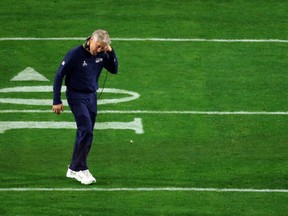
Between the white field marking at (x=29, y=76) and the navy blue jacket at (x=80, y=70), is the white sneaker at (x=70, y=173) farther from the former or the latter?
the white field marking at (x=29, y=76)

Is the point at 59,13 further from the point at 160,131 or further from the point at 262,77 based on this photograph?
the point at 160,131

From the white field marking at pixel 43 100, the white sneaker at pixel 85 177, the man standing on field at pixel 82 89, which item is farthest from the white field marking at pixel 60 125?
the white sneaker at pixel 85 177

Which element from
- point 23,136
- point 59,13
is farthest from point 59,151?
point 59,13

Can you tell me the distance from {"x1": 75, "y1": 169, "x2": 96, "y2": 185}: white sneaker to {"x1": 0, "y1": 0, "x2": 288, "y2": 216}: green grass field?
9 cm

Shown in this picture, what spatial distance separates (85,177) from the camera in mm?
19188

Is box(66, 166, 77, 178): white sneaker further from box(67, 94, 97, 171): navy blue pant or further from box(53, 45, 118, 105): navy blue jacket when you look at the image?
box(53, 45, 118, 105): navy blue jacket

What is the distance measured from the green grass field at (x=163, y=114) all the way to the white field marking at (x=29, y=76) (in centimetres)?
13

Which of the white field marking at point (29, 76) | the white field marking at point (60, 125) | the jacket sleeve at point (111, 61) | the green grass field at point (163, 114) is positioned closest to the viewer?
the green grass field at point (163, 114)

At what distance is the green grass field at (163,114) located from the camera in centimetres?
1858

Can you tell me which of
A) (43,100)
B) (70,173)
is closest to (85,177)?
(70,173)

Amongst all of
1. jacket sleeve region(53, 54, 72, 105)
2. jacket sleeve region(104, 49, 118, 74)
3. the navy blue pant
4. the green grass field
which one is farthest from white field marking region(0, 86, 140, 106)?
jacket sleeve region(53, 54, 72, 105)

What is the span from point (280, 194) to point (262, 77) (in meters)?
6.88

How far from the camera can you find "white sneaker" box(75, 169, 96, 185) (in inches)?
755

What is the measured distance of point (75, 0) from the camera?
30.3 meters
